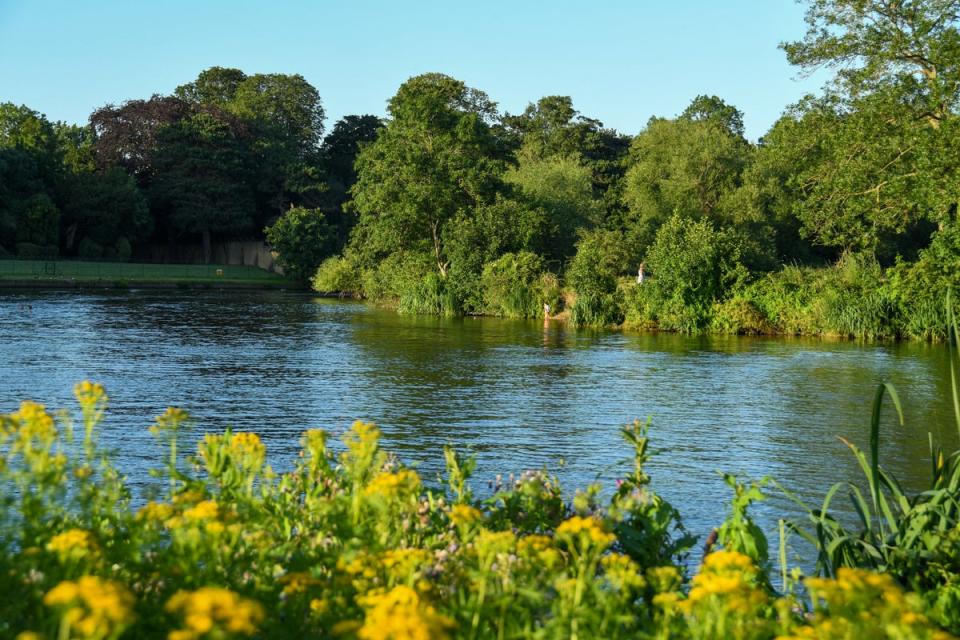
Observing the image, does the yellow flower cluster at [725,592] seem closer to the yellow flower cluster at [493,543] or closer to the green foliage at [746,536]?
the yellow flower cluster at [493,543]

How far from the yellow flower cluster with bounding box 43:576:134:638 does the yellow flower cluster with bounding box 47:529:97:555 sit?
650 millimetres

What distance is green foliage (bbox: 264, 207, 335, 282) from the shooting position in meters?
64.5

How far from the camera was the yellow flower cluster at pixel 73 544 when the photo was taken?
343cm

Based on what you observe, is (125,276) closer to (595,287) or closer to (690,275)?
(595,287)

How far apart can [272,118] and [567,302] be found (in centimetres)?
5238

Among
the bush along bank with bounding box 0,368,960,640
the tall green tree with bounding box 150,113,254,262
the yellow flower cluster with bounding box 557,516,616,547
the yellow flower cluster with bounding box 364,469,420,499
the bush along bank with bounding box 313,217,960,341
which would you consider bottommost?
the bush along bank with bounding box 0,368,960,640

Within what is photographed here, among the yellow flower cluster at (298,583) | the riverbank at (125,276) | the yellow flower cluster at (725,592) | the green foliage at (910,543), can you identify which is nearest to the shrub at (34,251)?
the riverbank at (125,276)

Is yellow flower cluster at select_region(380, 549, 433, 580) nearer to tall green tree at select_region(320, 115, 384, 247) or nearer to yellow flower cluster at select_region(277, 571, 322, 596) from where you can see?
yellow flower cluster at select_region(277, 571, 322, 596)

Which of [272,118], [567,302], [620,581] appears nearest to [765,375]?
[567,302]

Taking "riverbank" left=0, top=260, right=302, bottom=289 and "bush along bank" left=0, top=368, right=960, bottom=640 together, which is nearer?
"bush along bank" left=0, top=368, right=960, bottom=640

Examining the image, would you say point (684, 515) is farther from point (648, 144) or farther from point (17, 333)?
point (648, 144)

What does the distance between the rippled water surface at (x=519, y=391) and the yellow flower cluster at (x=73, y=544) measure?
328 centimetres

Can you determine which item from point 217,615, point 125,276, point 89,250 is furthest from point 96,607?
point 89,250

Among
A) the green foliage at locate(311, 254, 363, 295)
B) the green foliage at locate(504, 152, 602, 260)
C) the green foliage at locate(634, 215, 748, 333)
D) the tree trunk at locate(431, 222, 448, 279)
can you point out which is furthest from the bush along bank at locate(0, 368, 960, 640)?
the green foliage at locate(311, 254, 363, 295)
